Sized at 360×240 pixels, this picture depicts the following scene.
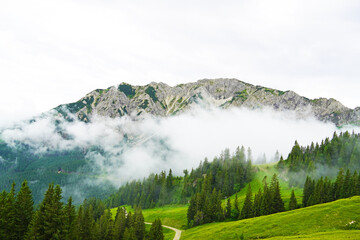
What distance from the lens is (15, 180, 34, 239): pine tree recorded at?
155ft

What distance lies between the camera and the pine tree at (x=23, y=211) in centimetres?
4719

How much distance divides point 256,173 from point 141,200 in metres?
95.7

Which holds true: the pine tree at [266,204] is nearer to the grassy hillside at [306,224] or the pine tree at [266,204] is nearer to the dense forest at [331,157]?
the grassy hillside at [306,224]

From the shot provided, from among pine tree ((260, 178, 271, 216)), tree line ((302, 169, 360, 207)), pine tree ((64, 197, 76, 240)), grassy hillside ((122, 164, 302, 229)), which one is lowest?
grassy hillside ((122, 164, 302, 229))

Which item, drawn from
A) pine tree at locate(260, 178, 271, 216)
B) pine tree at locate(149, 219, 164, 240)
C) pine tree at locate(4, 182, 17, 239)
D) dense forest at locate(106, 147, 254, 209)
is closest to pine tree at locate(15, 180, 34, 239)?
pine tree at locate(4, 182, 17, 239)

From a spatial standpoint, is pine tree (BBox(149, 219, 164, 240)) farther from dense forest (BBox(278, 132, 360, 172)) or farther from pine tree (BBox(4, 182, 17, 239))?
dense forest (BBox(278, 132, 360, 172))

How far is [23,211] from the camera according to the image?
4881cm

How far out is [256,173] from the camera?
7387 inches

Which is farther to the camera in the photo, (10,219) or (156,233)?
(156,233)

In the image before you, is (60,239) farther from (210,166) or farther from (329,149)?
(329,149)

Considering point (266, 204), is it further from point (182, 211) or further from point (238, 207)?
point (182, 211)

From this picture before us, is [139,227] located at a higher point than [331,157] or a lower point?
lower

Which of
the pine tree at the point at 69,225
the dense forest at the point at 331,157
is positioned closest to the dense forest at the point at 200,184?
the dense forest at the point at 331,157

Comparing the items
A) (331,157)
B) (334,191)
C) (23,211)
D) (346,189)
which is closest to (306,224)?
(346,189)
